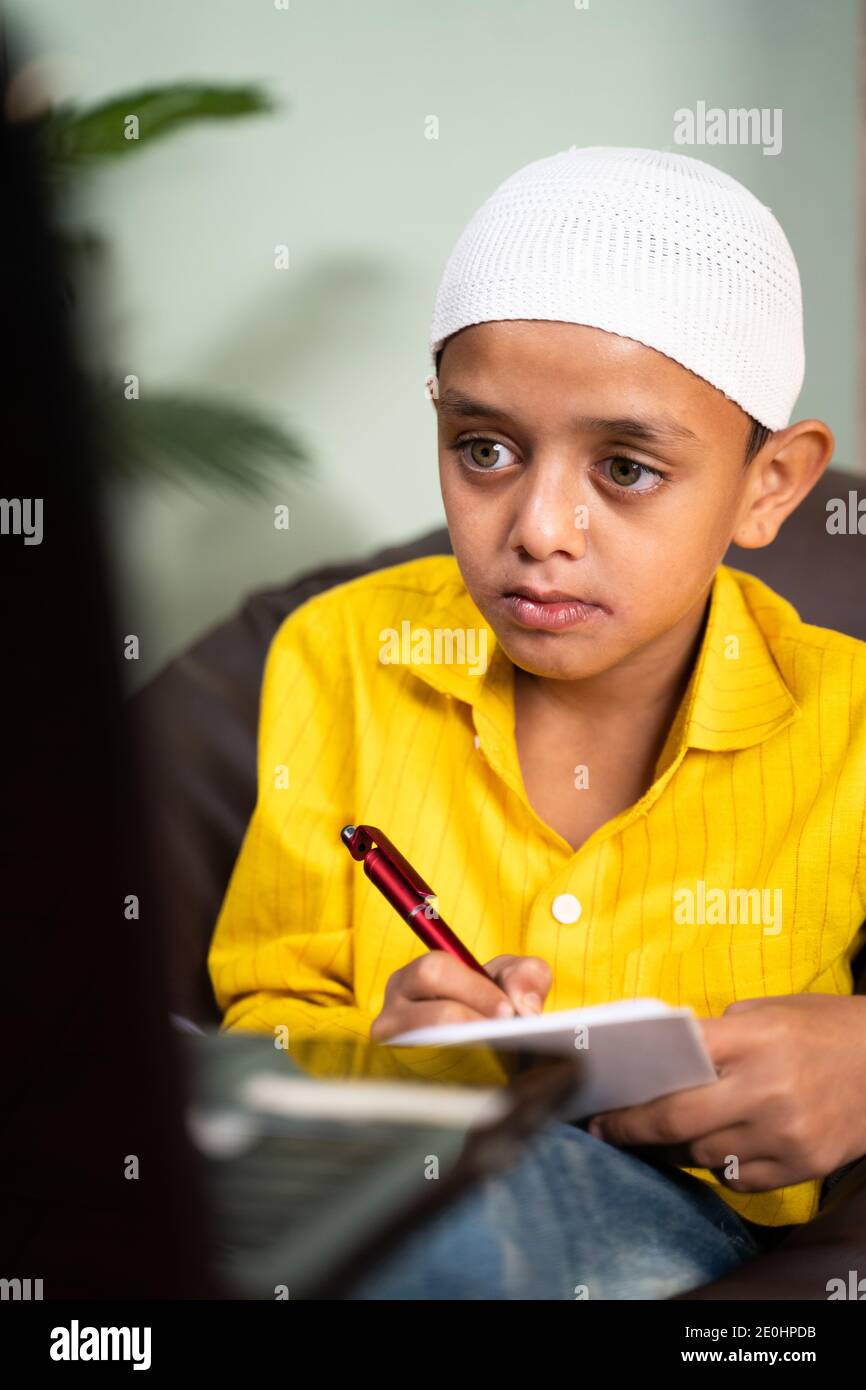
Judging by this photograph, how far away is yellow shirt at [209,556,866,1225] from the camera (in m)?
0.90

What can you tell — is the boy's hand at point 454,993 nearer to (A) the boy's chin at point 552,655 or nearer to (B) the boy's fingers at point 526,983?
(B) the boy's fingers at point 526,983

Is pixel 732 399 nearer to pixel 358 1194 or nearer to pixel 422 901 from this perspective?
pixel 422 901

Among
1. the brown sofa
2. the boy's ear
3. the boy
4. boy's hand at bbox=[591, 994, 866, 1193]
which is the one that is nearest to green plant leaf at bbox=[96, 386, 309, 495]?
the brown sofa

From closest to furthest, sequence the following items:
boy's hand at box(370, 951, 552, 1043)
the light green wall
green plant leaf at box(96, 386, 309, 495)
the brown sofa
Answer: boy's hand at box(370, 951, 552, 1043) < the brown sofa < the light green wall < green plant leaf at box(96, 386, 309, 495)

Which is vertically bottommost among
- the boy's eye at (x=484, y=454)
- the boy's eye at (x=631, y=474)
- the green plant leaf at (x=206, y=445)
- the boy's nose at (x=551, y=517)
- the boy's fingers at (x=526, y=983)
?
the boy's fingers at (x=526, y=983)

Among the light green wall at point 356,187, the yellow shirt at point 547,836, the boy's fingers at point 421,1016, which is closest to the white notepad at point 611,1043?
the boy's fingers at point 421,1016

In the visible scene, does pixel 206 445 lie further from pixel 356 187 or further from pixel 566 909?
pixel 566 909

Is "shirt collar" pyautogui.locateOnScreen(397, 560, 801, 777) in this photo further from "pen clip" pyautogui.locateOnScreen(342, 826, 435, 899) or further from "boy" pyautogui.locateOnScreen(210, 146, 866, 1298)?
"pen clip" pyautogui.locateOnScreen(342, 826, 435, 899)

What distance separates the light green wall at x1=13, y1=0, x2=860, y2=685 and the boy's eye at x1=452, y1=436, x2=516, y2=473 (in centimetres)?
38

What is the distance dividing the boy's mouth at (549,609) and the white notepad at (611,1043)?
10.1 inches

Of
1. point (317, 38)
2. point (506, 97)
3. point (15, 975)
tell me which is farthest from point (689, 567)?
point (317, 38)

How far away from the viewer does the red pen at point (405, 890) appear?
0.76 m

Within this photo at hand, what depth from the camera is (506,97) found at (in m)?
1.39
